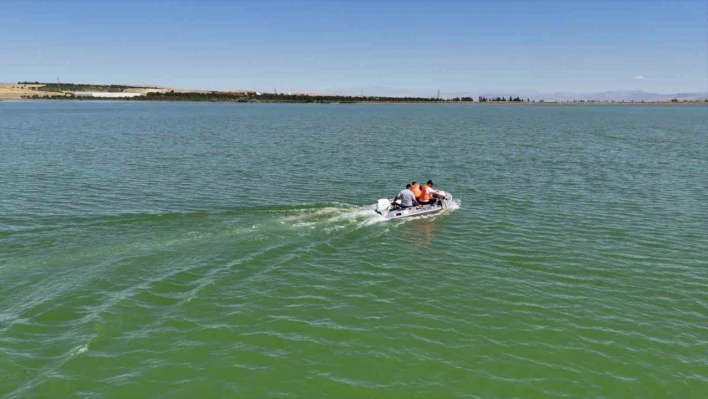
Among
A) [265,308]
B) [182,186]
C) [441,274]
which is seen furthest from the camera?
[182,186]

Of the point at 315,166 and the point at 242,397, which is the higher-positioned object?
the point at 315,166

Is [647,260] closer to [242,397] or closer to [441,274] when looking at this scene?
[441,274]

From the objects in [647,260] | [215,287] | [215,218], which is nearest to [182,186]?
[215,218]

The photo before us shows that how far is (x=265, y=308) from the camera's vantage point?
1780 centimetres

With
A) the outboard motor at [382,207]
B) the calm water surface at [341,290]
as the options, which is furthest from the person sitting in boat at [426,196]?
the outboard motor at [382,207]

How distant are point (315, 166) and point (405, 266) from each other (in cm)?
2628

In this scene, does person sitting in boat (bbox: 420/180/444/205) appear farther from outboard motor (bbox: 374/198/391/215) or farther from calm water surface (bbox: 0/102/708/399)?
outboard motor (bbox: 374/198/391/215)

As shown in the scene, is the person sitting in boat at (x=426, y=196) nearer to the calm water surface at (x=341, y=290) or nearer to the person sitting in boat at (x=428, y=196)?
the person sitting in boat at (x=428, y=196)

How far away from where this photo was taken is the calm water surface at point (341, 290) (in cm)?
1410

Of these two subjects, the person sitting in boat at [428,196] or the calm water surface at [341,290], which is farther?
the person sitting in boat at [428,196]

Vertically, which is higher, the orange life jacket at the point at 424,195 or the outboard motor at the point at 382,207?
the orange life jacket at the point at 424,195

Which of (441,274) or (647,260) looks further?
(647,260)

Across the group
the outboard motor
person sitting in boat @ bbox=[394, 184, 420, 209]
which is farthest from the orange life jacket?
the outboard motor

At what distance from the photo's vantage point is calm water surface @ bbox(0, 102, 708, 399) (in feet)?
46.3
